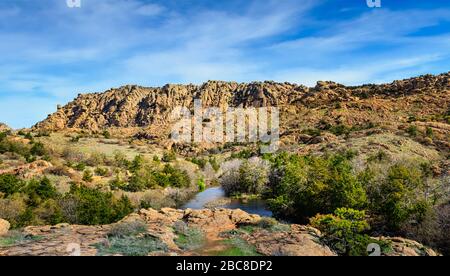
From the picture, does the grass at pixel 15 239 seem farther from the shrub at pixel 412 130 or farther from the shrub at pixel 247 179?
the shrub at pixel 412 130

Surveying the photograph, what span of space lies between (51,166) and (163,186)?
560 inches

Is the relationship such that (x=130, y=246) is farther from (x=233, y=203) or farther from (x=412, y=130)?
(x=412, y=130)

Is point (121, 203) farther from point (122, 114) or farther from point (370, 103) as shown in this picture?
point (122, 114)

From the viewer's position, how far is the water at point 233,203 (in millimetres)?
40737

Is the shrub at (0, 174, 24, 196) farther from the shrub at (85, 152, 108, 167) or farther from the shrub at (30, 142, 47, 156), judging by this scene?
the shrub at (30, 142, 47, 156)

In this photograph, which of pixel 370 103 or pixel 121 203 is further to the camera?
pixel 370 103

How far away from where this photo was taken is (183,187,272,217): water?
4074cm

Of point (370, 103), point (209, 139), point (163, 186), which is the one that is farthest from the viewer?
point (209, 139)
